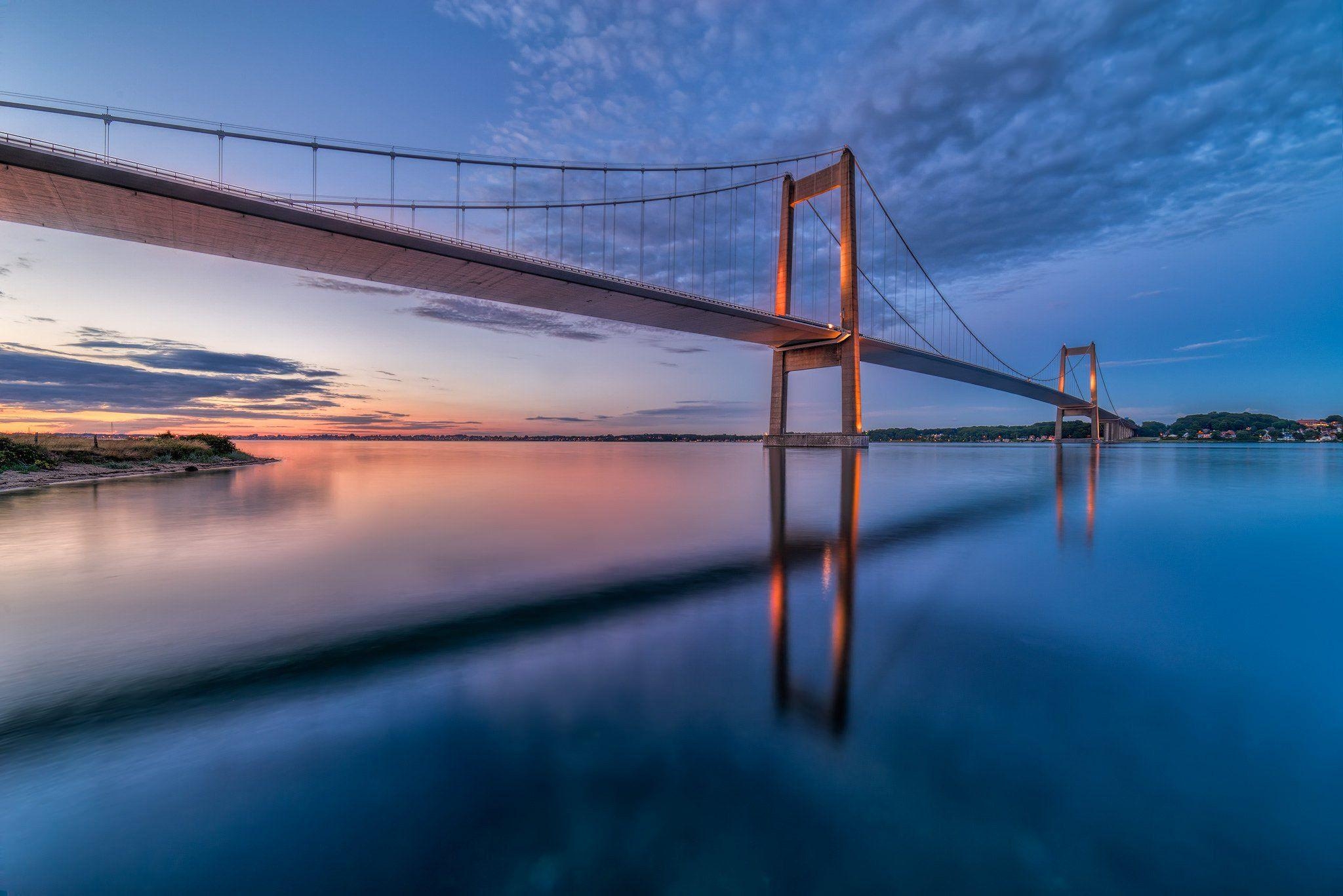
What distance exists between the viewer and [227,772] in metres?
2.28

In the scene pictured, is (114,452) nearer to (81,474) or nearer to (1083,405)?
(81,474)

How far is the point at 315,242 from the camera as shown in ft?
77.3

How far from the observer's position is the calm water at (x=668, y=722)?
5.82 feet

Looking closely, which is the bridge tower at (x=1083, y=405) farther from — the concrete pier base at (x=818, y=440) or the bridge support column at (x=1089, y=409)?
the concrete pier base at (x=818, y=440)

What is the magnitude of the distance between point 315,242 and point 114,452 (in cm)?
1450

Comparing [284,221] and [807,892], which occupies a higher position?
[284,221]

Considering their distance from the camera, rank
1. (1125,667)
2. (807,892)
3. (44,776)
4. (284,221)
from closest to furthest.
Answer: (807,892) → (44,776) → (1125,667) → (284,221)

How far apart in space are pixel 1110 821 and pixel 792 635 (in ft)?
6.87

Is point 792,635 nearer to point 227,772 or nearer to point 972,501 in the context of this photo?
point 227,772

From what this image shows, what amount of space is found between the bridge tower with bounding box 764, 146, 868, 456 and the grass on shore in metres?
39.5

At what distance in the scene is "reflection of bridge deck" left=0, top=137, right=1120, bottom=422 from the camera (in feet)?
57.5

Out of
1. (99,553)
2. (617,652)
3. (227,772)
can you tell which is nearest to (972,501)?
(617,652)

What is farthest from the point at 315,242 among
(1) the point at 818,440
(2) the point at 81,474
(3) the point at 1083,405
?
(3) the point at 1083,405

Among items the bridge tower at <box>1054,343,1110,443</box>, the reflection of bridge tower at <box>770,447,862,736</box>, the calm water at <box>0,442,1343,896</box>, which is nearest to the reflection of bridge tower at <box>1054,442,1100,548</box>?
the calm water at <box>0,442,1343,896</box>
